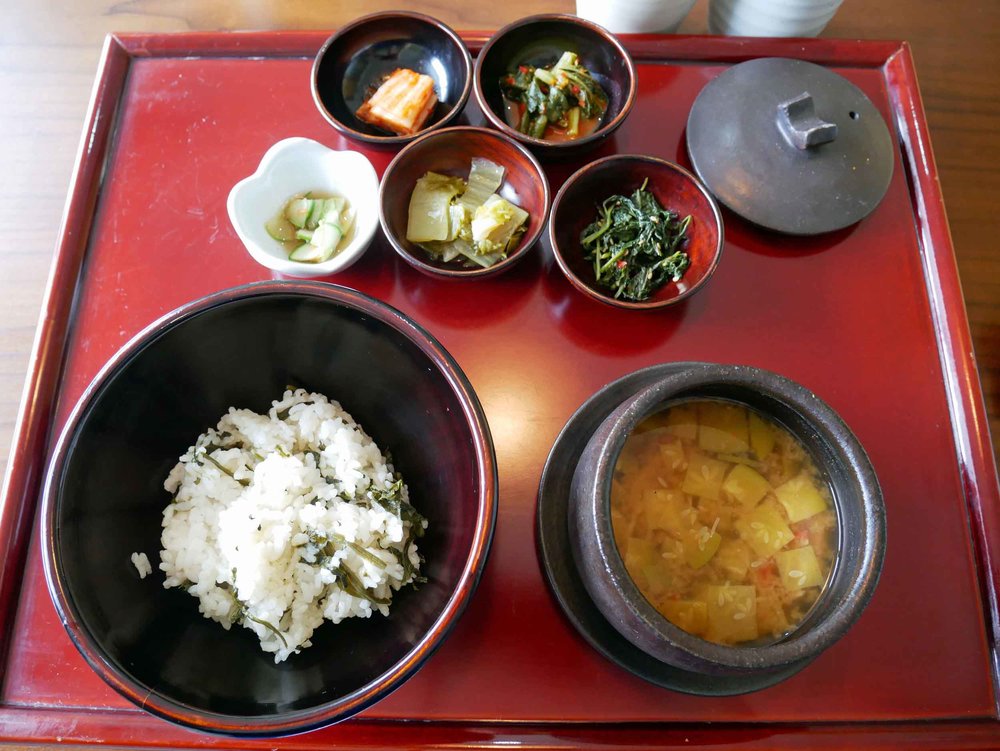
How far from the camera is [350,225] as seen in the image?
1.72m

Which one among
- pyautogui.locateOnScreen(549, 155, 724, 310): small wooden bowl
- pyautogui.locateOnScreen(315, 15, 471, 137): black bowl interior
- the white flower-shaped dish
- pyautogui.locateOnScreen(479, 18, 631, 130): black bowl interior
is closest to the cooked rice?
the white flower-shaped dish

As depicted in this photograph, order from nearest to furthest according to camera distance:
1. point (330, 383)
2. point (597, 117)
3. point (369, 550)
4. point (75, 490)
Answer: point (75, 490) → point (369, 550) → point (330, 383) → point (597, 117)

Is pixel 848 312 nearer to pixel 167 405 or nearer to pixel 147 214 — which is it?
pixel 167 405

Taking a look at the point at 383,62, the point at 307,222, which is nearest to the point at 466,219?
the point at 307,222

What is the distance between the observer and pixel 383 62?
1.93m

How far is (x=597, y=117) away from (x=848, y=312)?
2.83 feet

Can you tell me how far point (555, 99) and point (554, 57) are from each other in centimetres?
18

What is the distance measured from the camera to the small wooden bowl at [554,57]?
179 cm

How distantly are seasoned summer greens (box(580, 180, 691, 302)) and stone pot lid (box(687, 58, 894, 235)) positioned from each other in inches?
6.4

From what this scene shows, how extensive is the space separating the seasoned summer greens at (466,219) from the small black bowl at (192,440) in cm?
46

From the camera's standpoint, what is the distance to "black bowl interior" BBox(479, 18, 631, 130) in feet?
6.08

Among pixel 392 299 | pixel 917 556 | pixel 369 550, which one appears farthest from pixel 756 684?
pixel 392 299

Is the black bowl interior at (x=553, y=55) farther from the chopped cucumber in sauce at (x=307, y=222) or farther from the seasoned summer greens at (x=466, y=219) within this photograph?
the chopped cucumber in sauce at (x=307, y=222)

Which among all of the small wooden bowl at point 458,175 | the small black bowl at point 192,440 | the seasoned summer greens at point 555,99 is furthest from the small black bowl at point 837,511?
the seasoned summer greens at point 555,99
